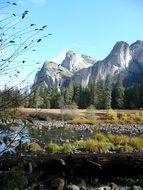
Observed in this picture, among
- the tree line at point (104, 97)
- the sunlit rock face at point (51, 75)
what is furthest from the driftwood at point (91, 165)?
the tree line at point (104, 97)

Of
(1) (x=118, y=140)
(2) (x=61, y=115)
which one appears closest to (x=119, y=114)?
(2) (x=61, y=115)

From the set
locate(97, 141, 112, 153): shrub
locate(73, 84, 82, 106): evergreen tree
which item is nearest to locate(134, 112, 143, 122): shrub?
locate(73, 84, 82, 106): evergreen tree

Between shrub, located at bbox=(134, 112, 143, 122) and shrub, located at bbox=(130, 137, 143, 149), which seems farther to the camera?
shrub, located at bbox=(134, 112, 143, 122)

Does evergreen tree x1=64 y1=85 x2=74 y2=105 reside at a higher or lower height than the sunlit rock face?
higher

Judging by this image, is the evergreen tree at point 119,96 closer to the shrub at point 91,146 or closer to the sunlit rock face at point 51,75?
the shrub at point 91,146

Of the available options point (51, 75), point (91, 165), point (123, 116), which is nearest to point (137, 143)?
point (91, 165)

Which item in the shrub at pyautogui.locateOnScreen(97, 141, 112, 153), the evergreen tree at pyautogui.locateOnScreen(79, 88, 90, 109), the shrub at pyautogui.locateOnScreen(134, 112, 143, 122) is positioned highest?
the evergreen tree at pyautogui.locateOnScreen(79, 88, 90, 109)

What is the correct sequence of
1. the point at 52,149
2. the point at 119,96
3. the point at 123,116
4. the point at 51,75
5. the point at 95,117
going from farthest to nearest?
the point at 119,96
the point at 123,116
the point at 95,117
the point at 52,149
the point at 51,75

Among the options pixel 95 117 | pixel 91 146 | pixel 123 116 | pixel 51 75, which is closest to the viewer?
pixel 51 75

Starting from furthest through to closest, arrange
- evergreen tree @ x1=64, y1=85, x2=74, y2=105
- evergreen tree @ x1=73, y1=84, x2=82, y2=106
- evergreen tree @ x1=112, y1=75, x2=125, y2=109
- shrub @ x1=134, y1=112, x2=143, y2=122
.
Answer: evergreen tree @ x1=73, y1=84, x2=82, y2=106, evergreen tree @ x1=64, y1=85, x2=74, y2=105, evergreen tree @ x1=112, y1=75, x2=125, y2=109, shrub @ x1=134, y1=112, x2=143, y2=122

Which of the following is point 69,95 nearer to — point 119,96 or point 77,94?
point 77,94

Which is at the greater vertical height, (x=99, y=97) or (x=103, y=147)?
(x=99, y=97)

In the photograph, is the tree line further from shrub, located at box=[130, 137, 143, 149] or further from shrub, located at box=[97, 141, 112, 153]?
shrub, located at box=[97, 141, 112, 153]

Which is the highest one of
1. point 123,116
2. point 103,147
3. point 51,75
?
point 51,75
